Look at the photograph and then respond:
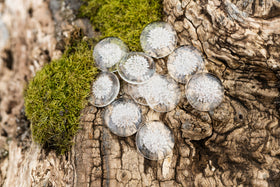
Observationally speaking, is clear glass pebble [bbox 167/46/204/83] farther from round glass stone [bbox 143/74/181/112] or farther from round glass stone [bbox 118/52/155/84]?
round glass stone [bbox 118/52/155/84]

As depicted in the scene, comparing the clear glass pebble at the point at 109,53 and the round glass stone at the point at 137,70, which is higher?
the clear glass pebble at the point at 109,53

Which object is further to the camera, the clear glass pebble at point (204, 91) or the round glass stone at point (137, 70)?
the round glass stone at point (137, 70)

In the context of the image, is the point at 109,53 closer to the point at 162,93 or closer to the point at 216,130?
the point at 162,93

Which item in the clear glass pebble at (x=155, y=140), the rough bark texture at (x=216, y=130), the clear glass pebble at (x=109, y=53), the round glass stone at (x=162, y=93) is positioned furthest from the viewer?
the clear glass pebble at (x=109, y=53)

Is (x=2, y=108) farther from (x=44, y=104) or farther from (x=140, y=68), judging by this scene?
(x=140, y=68)

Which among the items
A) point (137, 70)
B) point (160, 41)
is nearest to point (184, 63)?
point (160, 41)

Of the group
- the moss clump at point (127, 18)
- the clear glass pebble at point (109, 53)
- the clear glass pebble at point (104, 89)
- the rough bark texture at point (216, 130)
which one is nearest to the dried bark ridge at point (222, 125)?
the rough bark texture at point (216, 130)

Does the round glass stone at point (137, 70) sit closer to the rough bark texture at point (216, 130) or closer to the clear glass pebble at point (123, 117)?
the clear glass pebble at point (123, 117)

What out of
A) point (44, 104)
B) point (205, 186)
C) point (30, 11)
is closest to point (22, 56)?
point (30, 11)
